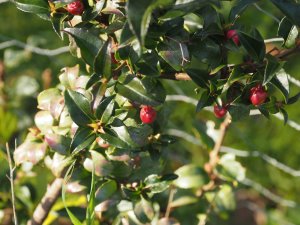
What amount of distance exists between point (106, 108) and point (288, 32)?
0.33m

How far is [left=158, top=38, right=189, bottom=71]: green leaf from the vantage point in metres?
0.86

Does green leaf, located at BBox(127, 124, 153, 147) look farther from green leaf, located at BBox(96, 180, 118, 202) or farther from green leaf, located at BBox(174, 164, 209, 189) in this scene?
green leaf, located at BBox(174, 164, 209, 189)

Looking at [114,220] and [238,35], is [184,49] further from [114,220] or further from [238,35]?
[114,220]

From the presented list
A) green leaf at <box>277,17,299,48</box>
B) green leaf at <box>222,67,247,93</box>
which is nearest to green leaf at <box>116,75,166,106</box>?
green leaf at <box>222,67,247,93</box>

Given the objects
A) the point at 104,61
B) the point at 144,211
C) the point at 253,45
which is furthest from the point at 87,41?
the point at 144,211

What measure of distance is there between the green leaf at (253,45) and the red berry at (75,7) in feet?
0.85

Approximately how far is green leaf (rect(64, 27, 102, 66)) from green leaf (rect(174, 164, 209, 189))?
52 centimetres

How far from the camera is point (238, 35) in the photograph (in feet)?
2.77

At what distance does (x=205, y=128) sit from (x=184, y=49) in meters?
0.58

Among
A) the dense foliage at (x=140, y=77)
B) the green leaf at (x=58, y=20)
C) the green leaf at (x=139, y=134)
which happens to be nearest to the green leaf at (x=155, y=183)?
the dense foliage at (x=140, y=77)

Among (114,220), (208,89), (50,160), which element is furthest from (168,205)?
(208,89)

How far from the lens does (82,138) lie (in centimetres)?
91

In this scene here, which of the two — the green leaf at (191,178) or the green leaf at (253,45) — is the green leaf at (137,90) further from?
the green leaf at (191,178)

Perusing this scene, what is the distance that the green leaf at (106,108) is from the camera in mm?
883
